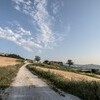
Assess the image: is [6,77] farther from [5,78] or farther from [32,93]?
[32,93]

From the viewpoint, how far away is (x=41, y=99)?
14.9 m

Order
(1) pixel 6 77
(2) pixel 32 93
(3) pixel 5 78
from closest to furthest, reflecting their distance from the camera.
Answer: (2) pixel 32 93 < (3) pixel 5 78 < (1) pixel 6 77

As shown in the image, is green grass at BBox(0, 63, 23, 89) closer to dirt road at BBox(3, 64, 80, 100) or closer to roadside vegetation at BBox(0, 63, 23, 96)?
roadside vegetation at BBox(0, 63, 23, 96)

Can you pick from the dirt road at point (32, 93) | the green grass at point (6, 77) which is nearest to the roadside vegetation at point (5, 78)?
the green grass at point (6, 77)

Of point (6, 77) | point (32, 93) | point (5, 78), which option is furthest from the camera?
point (6, 77)

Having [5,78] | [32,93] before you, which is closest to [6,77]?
[5,78]

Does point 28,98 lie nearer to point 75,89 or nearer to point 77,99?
point 77,99

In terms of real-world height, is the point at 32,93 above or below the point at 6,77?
below

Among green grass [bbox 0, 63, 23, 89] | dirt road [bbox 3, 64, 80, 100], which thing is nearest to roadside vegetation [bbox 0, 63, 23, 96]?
green grass [bbox 0, 63, 23, 89]

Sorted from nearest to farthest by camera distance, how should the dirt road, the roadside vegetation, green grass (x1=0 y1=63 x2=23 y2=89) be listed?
the dirt road → the roadside vegetation → green grass (x1=0 y1=63 x2=23 y2=89)

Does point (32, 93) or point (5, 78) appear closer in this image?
point (32, 93)

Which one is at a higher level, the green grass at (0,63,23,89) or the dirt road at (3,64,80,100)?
the green grass at (0,63,23,89)

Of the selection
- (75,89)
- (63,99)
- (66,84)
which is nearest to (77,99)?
(63,99)

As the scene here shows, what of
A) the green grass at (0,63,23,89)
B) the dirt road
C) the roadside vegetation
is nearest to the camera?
the dirt road
